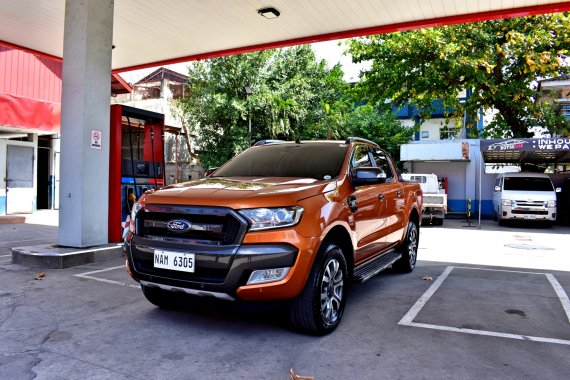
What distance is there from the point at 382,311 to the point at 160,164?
5.68 meters

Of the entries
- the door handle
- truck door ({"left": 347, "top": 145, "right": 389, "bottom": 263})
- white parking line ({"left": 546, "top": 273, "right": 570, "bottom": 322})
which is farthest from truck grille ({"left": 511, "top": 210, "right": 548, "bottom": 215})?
the door handle

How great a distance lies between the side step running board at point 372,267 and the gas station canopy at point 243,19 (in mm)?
4796

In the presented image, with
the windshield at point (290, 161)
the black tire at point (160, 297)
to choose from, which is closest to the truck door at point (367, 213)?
the windshield at point (290, 161)

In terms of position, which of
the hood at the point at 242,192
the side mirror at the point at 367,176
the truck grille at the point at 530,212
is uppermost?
the side mirror at the point at 367,176

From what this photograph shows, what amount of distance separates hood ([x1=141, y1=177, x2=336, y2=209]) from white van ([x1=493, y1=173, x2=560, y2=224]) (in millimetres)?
13822

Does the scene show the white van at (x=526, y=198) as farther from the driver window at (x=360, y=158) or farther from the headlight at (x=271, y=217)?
the headlight at (x=271, y=217)

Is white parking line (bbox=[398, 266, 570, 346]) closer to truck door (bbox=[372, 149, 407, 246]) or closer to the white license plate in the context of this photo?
truck door (bbox=[372, 149, 407, 246])

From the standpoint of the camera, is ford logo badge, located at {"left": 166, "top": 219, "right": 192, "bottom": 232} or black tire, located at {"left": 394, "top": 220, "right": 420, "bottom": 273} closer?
ford logo badge, located at {"left": 166, "top": 219, "right": 192, "bottom": 232}

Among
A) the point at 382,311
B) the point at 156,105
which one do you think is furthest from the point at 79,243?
the point at 156,105

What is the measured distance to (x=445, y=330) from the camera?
4.06m

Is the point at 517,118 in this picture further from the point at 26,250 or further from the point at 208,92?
the point at 26,250

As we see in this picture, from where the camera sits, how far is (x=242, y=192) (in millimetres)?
3662

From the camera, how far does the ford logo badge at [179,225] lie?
358cm

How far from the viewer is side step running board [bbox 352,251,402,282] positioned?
14.6ft
